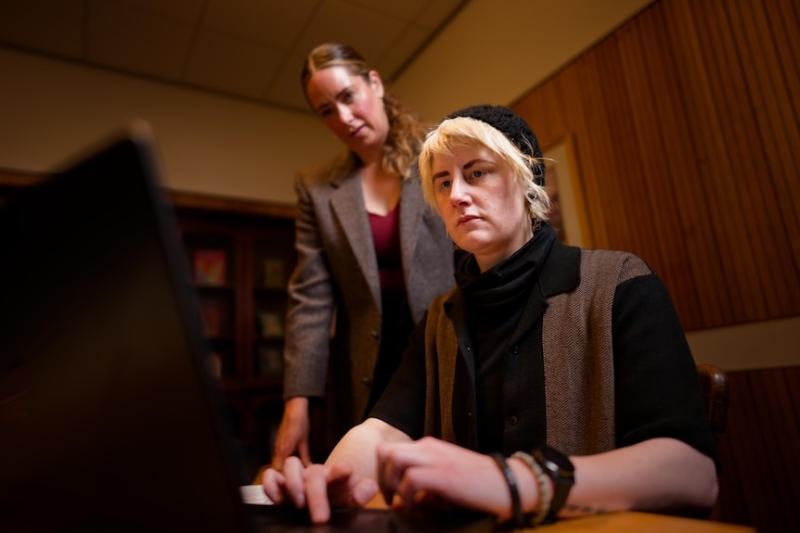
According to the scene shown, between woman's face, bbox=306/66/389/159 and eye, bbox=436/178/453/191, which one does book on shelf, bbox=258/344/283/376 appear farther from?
eye, bbox=436/178/453/191

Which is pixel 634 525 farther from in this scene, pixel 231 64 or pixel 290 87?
pixel 290 87

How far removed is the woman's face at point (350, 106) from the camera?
1.51 m

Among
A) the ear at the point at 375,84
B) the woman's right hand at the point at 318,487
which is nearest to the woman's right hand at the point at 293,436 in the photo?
the woman's right hand at the point at 318,487

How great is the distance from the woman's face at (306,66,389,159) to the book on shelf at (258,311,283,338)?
2.17 m

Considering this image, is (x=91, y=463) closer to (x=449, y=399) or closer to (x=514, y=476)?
(x=514, y=476)

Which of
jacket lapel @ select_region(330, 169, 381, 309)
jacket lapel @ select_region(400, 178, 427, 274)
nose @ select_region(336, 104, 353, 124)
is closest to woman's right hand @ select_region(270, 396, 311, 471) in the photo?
jacket lapel @ select_region(330, 169, 381, 309)

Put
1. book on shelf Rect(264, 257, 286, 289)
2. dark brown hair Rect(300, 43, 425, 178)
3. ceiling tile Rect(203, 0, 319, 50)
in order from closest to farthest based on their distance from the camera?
dark brown hair Rect(300, 43, 425, 178) < ceiling tile Rect(203, 0, 319, 50) < book on shelf Rect(264, 257, 286, 289)

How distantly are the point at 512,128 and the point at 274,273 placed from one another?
9.34 ft

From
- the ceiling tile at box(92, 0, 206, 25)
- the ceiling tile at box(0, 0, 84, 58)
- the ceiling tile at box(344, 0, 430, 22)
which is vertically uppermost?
the ceiling tile at box(0, 0, 84, 58)

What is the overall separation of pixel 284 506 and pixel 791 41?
1.95 m

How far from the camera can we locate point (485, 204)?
3.31 ft

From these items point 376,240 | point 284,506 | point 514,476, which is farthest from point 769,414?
point 284,506

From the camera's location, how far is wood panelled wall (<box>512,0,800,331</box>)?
159cm

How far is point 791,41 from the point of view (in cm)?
156
